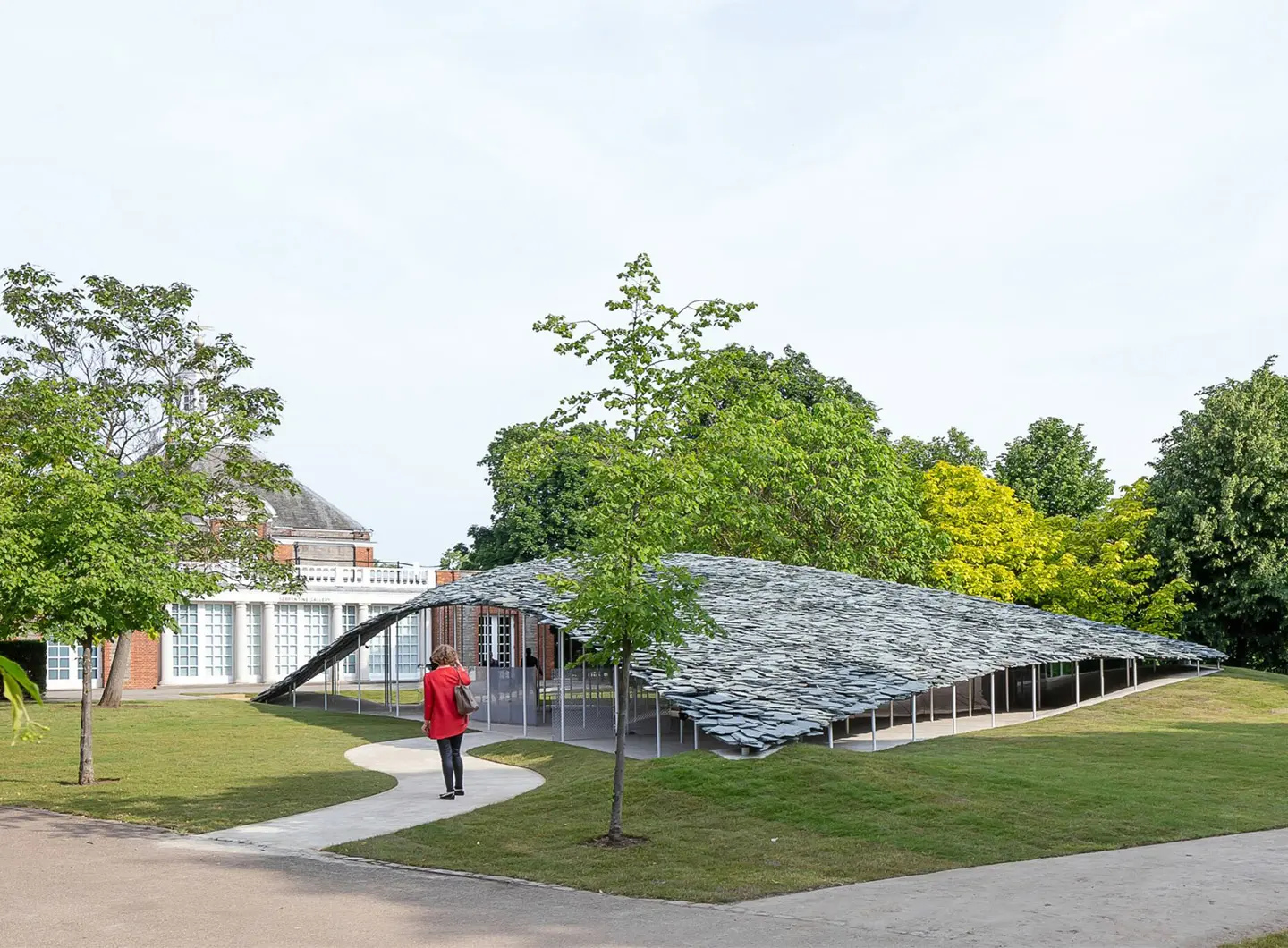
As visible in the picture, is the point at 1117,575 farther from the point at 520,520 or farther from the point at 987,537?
the point at 520,520

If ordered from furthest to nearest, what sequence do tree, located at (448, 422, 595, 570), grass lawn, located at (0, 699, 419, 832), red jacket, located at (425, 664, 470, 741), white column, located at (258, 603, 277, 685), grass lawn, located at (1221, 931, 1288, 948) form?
1. tree, located at (448, 422, 595, 570)
2. white column, located at (258, 603, 277, 685)
3. red jacket, located at (425, 664, 470, 741)
4. grass lawn, located at (0, 699, 419, 832)
5. grass lawn, located at (1221, 931, 1288, 948)

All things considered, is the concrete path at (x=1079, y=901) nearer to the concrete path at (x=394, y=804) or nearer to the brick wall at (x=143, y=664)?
the concrete path at (x=394, y=804)

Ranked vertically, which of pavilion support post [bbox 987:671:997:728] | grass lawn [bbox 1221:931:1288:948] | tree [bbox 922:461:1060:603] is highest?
tree [bbox 922:461:1060:603]

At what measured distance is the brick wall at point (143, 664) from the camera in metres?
49.2

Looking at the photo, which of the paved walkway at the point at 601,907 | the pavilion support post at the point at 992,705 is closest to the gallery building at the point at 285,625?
the pavilion support post at the point at 992,705

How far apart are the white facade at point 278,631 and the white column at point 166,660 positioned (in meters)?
0.03

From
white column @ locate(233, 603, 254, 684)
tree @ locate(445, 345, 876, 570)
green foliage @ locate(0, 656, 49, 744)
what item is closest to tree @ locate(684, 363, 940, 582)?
tree @ locate(445, 345, 876, 570)

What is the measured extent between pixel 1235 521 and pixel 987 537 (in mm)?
8766

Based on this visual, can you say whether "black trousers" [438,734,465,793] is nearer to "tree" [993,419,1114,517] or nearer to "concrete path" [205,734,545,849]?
"concrete path" [205,734,545,849]

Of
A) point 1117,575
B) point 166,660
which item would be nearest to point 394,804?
point 166,660

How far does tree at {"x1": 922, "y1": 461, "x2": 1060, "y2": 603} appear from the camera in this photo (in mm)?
46719

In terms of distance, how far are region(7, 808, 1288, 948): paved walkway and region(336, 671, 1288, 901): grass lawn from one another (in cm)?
73

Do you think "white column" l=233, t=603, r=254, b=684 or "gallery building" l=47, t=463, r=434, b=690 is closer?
"gallery building" l=47, t=463, r=434, b=690

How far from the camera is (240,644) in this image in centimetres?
5259
